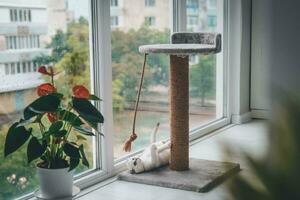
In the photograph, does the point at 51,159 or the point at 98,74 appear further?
the point at 98,74

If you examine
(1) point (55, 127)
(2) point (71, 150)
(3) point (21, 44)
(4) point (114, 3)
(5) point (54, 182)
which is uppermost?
(4) point (114, 3)

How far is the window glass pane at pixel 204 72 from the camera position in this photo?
13.2 feet

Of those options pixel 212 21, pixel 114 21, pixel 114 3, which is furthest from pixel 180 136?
pixel 212 21

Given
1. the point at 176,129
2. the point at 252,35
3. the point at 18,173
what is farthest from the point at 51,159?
the point at 252,35

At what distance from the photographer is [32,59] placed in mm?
2383

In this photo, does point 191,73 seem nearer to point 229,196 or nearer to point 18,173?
point 18,173

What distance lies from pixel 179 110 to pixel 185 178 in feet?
1.32

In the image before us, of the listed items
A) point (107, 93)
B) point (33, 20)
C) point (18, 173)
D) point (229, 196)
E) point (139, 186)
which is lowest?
point (139, 186)

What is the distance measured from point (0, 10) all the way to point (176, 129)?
48.3 inches

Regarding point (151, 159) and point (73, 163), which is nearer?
point (73, 163)

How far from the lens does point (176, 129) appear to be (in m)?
2.85

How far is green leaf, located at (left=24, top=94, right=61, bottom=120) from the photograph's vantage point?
204 centimetres

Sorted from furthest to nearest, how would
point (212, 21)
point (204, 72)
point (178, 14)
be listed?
1. point (212, 21)
2. point (204, 72)
3. point (178, 14)

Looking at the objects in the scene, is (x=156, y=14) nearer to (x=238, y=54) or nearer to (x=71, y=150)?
(x=238, y=54)
